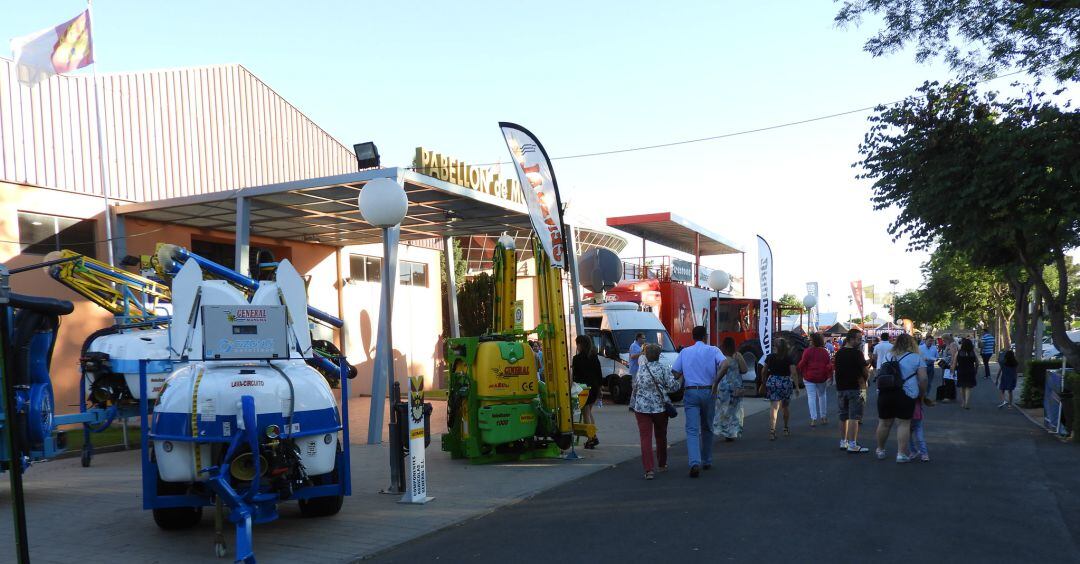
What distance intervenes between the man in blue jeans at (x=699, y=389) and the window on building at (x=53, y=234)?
1162cm

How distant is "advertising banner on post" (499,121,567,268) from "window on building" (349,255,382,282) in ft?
39.3

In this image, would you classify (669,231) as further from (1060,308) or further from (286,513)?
(286,513)

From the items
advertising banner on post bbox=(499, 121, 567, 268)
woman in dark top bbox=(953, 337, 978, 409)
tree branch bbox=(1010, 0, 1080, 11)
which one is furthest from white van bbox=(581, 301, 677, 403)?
tree branch bbox=(1010, 0, 1080, 11)

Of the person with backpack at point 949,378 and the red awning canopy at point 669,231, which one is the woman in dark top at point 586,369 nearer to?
the person with backpack at point 949,378

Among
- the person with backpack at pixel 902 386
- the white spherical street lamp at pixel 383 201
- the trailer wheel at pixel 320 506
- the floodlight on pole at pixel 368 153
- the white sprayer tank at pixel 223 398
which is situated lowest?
the trailer wheel at pixel 320 506

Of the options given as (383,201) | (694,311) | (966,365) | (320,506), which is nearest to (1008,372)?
(966,365)

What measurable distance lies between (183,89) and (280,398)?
45.7 ft

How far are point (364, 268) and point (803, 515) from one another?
1798 cm

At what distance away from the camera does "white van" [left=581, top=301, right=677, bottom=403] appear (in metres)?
20.8

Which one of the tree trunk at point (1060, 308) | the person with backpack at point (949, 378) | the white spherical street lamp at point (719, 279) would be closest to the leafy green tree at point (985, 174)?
the tree trunk at point (1060, 308)

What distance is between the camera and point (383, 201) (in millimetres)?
9766

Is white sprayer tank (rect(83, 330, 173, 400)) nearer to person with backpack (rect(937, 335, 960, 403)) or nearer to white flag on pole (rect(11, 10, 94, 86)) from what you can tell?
white flag on pole (rect(11, 10, 94, 86))

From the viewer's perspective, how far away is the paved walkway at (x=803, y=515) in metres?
6.31

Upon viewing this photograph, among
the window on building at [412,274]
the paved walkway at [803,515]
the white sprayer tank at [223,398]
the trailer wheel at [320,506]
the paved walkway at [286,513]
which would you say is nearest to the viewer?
the paved walkway at [803,515]
